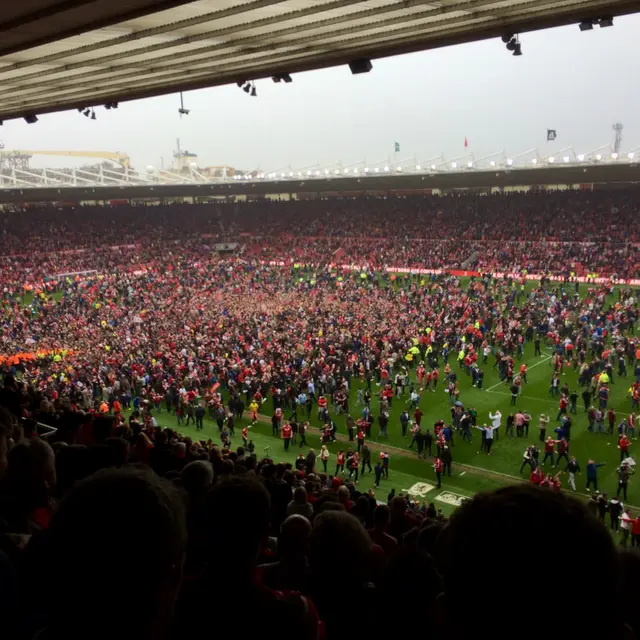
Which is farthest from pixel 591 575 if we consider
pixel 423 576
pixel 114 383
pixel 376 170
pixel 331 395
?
pixel 376 170

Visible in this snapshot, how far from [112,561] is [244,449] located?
13984mm

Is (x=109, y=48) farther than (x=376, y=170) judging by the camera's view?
No

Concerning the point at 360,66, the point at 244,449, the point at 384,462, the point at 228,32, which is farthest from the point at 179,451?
the point at 384,462

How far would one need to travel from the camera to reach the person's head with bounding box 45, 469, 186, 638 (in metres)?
1.38

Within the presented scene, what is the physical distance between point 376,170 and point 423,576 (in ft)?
166

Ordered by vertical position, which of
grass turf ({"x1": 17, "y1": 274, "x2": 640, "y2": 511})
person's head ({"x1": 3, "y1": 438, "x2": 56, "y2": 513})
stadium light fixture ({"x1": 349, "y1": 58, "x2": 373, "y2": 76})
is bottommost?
grass turf ({"x1": 17, "y1": 274, "x2": 640, "y2": 511})

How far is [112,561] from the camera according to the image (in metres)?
1.38

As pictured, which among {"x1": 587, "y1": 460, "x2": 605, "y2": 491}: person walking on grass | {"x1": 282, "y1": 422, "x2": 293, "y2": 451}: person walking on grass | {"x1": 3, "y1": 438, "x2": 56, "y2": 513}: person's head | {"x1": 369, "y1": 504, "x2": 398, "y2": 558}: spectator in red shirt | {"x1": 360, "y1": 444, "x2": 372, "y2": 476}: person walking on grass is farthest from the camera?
{"x1": 282, "y1": 422, "x2": 293, "y2": 451}: person walking on grass

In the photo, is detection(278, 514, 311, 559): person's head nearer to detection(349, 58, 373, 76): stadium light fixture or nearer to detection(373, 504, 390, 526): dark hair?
detection(373, 504, 390, 526): dark hair

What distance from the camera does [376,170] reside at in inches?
2045

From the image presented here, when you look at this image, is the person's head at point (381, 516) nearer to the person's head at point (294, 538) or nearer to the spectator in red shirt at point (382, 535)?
the spectator in red shirt at point (382, 535)

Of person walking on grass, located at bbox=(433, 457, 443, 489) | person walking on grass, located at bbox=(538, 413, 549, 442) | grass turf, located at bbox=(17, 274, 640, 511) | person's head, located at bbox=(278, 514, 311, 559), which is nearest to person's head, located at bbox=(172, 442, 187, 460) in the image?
person's head, located at bbox=(278, 514, 311, 559)

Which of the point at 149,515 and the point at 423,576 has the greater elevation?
the point at 149,515

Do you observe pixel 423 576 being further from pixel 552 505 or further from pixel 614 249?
pixel 614 249
